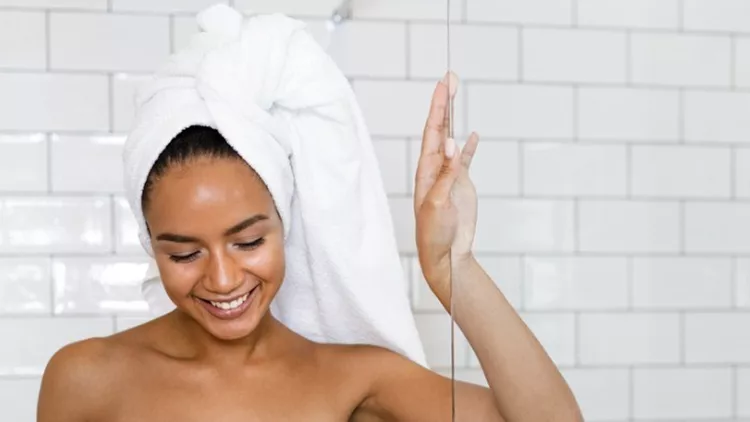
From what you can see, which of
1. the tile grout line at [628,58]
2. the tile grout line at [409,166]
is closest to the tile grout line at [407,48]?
the tile grout line at [409,166]

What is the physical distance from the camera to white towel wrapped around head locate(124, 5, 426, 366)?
39.9 inches

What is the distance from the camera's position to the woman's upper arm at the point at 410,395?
39.4 inches

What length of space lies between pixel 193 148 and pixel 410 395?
39cm

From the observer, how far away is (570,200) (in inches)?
33.7

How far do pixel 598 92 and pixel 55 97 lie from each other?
1.04 m

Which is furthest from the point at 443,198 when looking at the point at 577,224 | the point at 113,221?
the point at 113,221

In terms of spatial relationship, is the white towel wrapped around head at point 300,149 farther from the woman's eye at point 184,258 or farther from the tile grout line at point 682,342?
the tile grout line at point 682,342

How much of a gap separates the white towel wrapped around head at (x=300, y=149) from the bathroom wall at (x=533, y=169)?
9cm

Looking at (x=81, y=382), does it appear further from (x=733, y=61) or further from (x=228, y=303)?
(x=733, y=61)

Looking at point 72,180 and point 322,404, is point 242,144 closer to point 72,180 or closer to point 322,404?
point 322,404

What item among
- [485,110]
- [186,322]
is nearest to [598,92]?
[485,110]

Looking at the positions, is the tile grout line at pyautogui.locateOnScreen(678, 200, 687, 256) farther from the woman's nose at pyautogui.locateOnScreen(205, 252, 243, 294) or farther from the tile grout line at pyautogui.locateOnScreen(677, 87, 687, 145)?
the woman's nose at pyautogui.locateOnScreen(205, 252, 243, 294)

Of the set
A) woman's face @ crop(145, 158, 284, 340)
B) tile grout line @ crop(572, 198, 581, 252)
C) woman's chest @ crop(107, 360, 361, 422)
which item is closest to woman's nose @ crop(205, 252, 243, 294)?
woman's face @ crop(145, 158, 284, 340)

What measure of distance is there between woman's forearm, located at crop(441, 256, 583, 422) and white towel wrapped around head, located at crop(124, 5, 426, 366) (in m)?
0.23
